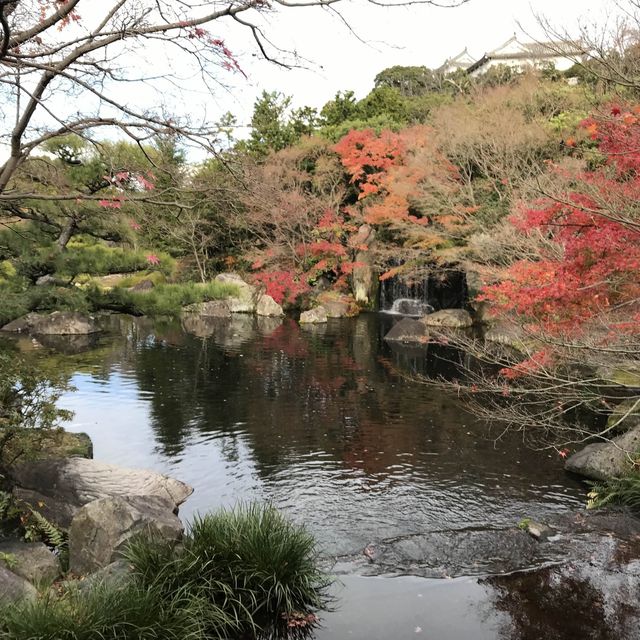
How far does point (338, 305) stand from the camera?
24.9 m

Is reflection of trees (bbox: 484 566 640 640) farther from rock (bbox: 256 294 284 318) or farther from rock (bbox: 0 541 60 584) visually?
rock (bbox: 256 294 284 318)

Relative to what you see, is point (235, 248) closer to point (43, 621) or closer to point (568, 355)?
point (568, 355)

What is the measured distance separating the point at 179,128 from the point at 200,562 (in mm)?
3213

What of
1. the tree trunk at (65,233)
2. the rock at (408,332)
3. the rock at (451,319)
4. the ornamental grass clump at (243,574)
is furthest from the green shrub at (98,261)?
the rock at (451,319)

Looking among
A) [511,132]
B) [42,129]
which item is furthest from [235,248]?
[42,129]

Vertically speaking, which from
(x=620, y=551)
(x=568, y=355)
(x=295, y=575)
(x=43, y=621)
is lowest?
(x=620, y=551)

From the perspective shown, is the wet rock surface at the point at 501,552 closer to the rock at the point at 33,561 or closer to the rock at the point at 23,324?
the rock at the point at 33,561

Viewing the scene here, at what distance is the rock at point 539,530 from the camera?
593cm

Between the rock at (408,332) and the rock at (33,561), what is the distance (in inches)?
580

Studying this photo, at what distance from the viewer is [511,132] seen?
17.5m

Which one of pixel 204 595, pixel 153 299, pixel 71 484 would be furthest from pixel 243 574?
pixel 153 299

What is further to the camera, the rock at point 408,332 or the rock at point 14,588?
the rock at point 408,332

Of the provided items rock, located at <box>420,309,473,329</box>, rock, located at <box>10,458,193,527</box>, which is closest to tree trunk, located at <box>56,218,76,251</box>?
rock, located at <box>10,458,193,527</box>

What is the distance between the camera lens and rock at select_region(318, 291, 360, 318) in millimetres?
24609
